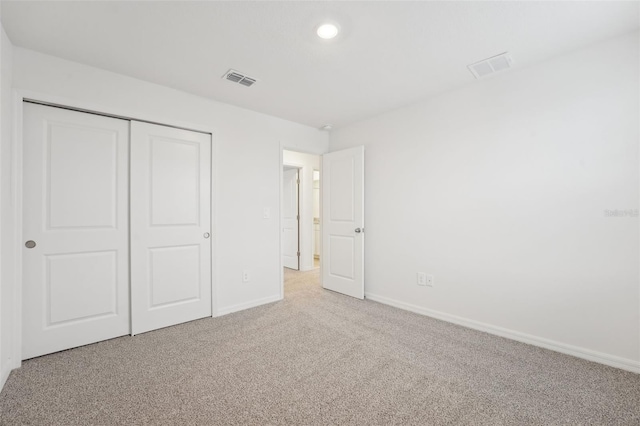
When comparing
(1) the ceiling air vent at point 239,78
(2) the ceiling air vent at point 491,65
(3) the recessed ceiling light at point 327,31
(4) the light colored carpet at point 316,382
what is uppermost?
(2) the ceiling air vent at point 491,65

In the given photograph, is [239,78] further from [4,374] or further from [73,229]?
[4,374]

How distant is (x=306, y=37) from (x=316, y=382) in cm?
238

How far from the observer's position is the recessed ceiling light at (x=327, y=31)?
1894 mm

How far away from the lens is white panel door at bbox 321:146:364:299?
3730 millimetres

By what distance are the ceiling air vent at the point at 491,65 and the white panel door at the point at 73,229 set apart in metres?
3.14

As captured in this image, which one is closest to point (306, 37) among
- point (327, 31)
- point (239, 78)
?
point (327, 31)

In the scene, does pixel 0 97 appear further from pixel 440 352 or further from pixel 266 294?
pixel 440 352

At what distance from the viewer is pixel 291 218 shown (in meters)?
5.60

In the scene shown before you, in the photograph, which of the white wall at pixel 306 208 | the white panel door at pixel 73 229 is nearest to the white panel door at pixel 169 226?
the white panel door at pixel 73 229

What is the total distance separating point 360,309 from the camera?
10.9ft

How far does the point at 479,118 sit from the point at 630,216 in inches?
53.3

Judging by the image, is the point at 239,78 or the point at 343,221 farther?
the point at 343,221

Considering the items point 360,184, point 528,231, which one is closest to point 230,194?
point 360,184

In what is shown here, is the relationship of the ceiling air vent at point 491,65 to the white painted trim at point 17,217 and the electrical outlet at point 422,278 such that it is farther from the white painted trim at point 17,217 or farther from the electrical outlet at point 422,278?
the white painted trim at point 17,217
